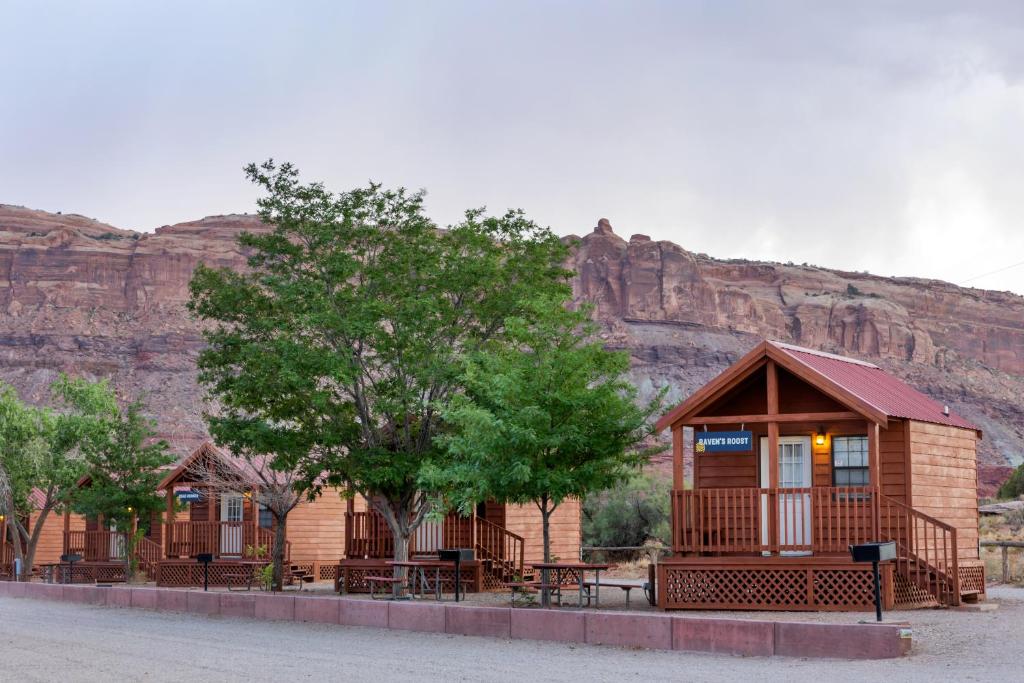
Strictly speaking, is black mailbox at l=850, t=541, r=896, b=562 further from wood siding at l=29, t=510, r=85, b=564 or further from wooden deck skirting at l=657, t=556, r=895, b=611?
wood siding at l=29, t=510, r=85, b=564

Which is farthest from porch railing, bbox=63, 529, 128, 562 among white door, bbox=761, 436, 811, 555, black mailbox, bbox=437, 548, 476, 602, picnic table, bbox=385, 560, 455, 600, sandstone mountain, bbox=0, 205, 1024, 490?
sandstone mountain, bbox=0, 205, 1024, 490

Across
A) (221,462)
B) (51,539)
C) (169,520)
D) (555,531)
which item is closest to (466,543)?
(555,531)

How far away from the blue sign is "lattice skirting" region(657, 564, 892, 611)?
1940 millimetres

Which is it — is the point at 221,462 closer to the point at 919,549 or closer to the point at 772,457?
the point at 772,457

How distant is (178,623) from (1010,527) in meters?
30.9

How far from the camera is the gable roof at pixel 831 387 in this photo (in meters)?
18.9

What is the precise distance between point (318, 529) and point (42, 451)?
28.6 feet

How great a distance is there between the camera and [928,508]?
20312mm

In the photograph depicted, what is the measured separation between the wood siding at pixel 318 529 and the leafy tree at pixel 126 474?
12.7 ft

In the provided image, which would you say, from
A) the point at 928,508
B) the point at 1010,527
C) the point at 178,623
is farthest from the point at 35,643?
the point at 1010,527

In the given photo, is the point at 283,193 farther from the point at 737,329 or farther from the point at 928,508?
the point at 737,329

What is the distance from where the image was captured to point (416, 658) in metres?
14.5

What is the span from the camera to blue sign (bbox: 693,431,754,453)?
20.1 meters

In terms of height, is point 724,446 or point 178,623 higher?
point 724,446
